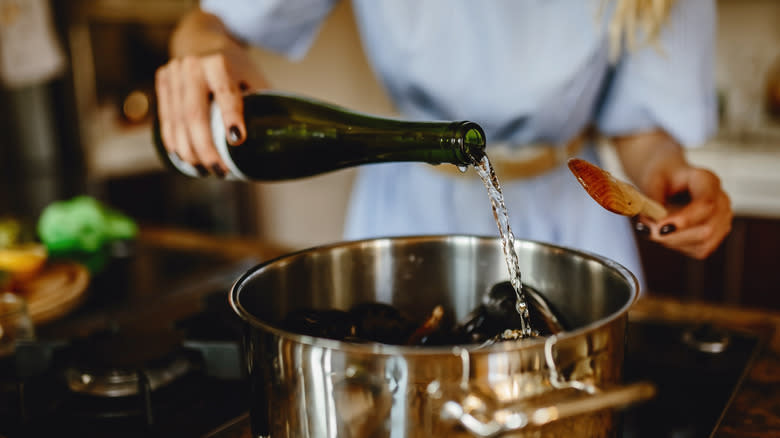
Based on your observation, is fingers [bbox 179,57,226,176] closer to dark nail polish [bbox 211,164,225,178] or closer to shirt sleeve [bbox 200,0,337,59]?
dark nail polish [bbox 211,164,225,178]

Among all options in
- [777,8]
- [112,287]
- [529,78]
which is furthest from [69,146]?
[777,8]

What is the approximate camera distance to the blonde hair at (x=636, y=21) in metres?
0.81

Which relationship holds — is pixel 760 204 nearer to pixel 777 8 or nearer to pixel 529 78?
pixel 777 8

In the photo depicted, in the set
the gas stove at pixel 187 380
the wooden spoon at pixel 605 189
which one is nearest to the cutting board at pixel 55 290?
the gas stove at pixel 187 380

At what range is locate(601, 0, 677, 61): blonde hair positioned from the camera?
0.81 meters

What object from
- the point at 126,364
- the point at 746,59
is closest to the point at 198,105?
the point at 126,364

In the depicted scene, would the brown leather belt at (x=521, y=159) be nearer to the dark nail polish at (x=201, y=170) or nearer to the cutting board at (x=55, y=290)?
the dark nail polish at (x=201, y=170)

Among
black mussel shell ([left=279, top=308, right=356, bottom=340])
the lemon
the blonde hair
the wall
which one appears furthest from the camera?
the wall

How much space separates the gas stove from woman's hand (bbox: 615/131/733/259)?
0.10m

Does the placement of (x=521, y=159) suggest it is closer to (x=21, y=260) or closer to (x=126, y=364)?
(x=126, y=364)

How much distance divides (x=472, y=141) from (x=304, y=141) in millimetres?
245

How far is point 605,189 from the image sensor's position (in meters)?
0.50

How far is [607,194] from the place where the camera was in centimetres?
50

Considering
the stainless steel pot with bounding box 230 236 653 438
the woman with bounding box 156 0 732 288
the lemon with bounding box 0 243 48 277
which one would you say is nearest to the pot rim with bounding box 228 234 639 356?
the stainless steel pot with bounding box 230 236 653 438
